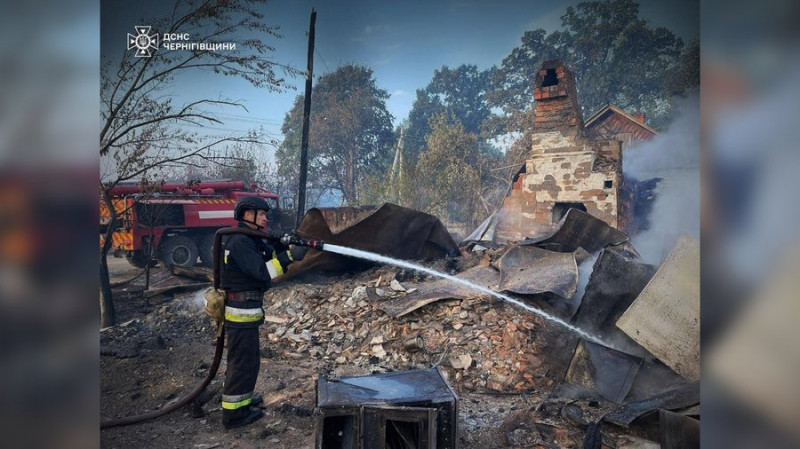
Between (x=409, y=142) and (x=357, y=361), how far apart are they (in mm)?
13670

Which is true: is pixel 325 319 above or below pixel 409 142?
below

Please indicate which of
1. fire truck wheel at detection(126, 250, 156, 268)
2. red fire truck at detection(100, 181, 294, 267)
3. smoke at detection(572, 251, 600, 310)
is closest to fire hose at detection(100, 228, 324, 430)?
smoke at detection(572, 251, 600, 310)

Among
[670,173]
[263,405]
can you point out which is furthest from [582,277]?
[670,173]

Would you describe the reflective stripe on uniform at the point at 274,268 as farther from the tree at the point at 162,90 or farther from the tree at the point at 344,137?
the tree at the point at 344,137

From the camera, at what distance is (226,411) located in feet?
12.0

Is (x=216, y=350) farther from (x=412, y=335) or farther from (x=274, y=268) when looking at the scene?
(x=412, y=335)

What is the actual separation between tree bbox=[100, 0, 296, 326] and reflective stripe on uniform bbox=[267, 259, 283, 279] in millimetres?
2921

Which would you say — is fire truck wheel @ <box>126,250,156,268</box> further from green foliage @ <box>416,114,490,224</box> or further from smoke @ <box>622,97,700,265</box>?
smoke @ <box>622,97,700,265</box>

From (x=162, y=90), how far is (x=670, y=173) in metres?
11.0

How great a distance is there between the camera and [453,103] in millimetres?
17047

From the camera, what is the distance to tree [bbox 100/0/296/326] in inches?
226
